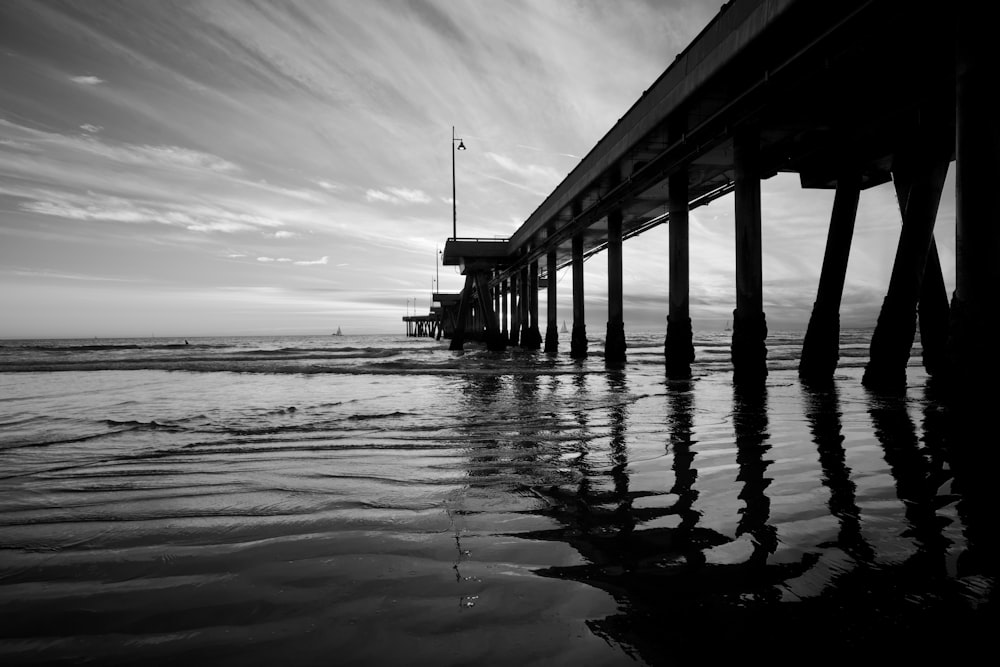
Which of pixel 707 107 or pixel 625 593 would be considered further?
pixel 707 107

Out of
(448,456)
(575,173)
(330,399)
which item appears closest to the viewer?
(448,456)

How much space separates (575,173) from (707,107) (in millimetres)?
8865

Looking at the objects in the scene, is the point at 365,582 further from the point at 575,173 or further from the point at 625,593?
the point at 575,173

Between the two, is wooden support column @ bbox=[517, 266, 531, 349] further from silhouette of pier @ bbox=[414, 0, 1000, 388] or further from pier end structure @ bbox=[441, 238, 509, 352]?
silhouette of pier @ bbox=[414, 0, 1000, 388]

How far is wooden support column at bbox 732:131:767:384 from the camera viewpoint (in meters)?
11.6

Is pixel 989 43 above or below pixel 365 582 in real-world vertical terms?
above

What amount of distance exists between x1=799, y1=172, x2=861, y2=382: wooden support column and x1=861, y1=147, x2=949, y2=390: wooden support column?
1290 millimetres

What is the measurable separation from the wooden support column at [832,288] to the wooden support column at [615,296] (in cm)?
945

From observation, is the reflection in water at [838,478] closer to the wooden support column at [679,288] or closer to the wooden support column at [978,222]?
the wooden support column at [978,222]

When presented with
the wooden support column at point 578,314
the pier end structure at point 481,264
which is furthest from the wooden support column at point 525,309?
the wooden support column at point 578,314

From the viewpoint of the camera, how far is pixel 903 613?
5.76 ft

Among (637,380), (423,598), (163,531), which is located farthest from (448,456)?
(637,380)

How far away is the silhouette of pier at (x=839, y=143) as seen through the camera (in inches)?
244

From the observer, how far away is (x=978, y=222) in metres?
6.01
